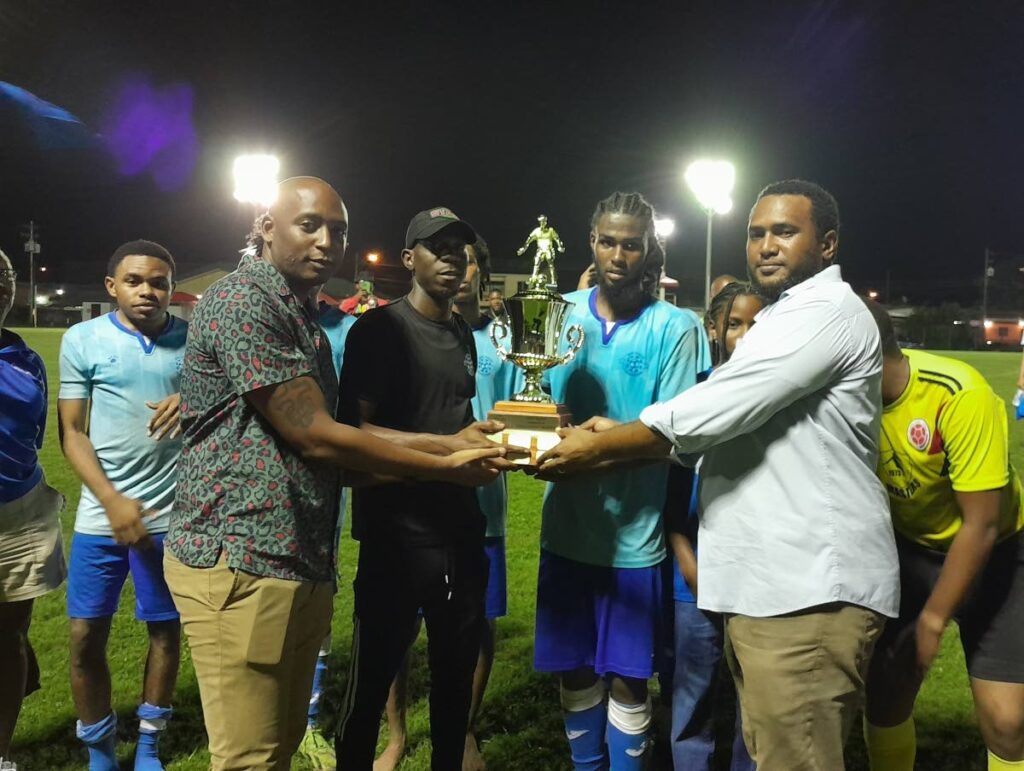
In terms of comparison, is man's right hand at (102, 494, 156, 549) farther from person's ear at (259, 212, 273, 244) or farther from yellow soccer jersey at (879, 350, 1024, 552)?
yellow soccer jersey at (879, 350, 1024, 552)

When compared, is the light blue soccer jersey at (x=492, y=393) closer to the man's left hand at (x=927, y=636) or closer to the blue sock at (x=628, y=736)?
the blue sock at (x=628, y=736)

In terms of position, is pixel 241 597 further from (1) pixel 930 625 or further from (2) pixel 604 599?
(1) pixel 930 625

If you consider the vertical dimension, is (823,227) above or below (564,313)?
above

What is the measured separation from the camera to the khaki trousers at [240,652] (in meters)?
2.16

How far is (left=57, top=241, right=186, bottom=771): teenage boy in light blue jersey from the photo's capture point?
131 inches

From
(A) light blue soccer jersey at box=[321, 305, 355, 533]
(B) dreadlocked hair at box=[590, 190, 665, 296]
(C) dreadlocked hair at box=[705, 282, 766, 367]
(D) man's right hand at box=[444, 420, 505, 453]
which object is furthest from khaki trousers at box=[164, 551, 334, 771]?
(C) dreadlocked hair at box=[705, 282, 766, 367]

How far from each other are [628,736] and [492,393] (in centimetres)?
174

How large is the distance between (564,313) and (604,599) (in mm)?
1221

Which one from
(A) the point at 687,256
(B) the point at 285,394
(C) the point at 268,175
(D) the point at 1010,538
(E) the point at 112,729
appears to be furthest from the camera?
(A) the point at 687,256

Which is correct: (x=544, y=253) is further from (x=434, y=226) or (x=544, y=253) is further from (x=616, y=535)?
(x=616, y=535)

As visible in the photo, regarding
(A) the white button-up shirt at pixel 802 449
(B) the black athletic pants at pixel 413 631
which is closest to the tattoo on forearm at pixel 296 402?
(B) the black athletic pants at pixel 413 631

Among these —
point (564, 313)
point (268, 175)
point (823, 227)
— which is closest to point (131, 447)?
point (564, 313)

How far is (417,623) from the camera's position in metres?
3.00

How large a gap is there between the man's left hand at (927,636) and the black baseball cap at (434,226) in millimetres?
2139
